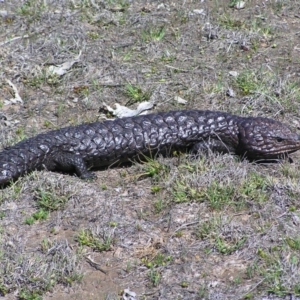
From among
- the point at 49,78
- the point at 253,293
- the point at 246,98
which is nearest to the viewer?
the point at 253,293

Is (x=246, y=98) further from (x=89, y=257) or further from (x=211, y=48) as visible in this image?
(x=89, y=257)

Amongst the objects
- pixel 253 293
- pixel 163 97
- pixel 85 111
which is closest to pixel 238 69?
pixel 163 97

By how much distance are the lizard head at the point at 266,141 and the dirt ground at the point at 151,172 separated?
18 cm

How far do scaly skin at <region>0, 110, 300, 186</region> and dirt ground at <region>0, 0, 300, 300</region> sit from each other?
0.15 m

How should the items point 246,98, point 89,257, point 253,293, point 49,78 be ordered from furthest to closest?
point 49,78 < point 246,98 < point 89,257 < point 253,293

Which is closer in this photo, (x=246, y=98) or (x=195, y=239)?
(x=195, y=239)

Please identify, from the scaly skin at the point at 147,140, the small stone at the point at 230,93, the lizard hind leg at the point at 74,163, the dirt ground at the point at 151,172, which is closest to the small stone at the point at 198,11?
the dirt ground at the point at 151,172

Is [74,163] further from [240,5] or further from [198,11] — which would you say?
[240,5]

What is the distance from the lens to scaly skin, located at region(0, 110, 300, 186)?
24.1ft

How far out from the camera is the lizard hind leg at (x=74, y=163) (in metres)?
7.34

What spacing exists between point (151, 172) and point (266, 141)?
3.90 ft

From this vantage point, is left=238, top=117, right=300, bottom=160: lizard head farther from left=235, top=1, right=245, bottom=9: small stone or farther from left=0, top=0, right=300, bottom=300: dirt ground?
left=235, top=1, right=245, bottom=9: small stone

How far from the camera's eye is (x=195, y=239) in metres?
6.31

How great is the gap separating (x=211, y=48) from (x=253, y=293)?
431 centimetres
